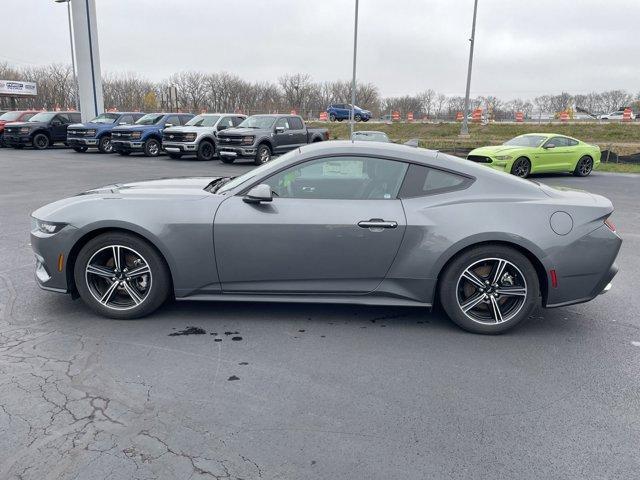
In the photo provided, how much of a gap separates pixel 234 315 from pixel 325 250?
3.39 feet

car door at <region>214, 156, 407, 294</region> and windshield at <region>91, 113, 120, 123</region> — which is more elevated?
windshield at <region>91, 113, 120, 123</region>

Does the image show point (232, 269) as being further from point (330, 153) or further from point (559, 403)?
point (559, 403)

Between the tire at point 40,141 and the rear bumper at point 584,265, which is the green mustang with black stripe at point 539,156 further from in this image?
the tire at point 40,141

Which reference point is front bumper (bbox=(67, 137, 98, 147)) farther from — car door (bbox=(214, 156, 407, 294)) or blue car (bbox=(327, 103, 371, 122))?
blue car (bbox=(327, 103, 371, 122))

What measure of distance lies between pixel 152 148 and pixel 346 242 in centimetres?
1952

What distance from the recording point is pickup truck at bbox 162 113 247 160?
19500 mm

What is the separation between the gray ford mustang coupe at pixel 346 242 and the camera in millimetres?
3975

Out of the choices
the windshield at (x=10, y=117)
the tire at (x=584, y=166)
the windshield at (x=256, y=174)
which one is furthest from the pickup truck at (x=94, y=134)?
the windshield at (x=256, y=174)

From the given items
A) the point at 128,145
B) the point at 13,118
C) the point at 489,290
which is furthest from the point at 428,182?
the point at 13,118

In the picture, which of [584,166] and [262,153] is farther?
[262,153]

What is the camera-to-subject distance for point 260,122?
61.9 feet

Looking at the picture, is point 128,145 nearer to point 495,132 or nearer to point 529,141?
point 529,141

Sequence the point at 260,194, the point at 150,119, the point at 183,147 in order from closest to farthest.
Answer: the point at 260,194
the point at 183,147
the point at 150,119

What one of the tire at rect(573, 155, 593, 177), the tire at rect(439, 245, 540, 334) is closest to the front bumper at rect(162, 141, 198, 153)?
the tire at rect(573, 155, 593, 177)
